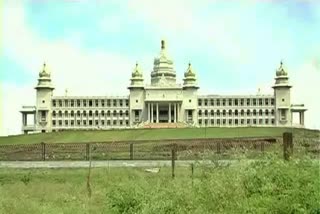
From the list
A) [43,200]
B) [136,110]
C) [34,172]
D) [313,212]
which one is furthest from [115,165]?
[136,110]

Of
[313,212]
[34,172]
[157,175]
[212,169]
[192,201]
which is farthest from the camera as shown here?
[34,172]

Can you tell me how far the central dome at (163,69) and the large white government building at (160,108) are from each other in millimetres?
2330

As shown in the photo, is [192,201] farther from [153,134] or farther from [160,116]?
[160,116]

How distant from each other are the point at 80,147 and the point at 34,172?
10.7 m

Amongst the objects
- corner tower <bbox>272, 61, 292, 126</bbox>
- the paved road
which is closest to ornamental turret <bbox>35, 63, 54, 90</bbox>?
corner tower <bbox>272, 61, 292, 126</bbox>

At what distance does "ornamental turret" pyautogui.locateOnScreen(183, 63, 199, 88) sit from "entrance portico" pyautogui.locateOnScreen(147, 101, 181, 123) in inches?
138

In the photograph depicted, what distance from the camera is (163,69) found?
Result: 304 feet

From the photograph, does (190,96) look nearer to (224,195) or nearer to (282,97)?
(282,97)

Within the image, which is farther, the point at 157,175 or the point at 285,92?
the point at 285,92

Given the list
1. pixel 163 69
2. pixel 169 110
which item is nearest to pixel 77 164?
pixel 169 110

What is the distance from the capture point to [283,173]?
9078 millimetres

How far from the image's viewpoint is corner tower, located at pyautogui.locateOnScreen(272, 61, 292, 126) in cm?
8688

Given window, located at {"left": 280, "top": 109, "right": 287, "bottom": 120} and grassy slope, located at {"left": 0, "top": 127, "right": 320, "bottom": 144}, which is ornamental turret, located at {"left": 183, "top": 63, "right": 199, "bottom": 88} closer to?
window, located at {"left": 280, "top": 109, "right": 287, "bottom": 120}

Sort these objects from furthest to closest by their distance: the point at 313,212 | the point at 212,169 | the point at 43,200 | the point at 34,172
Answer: the point at 34,172
the point at 43,200
the point at 212,169
the point at 313,212
